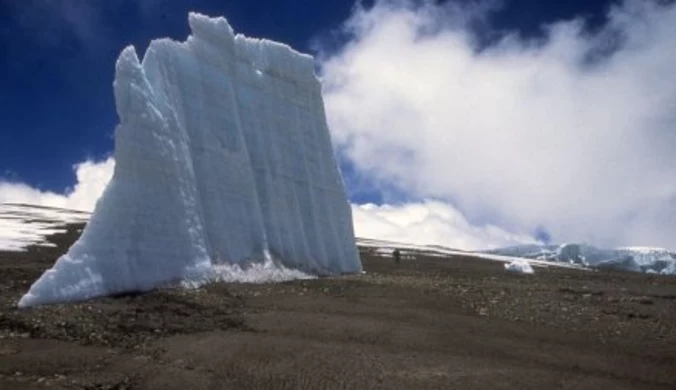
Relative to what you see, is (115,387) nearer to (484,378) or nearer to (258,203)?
(484,378)

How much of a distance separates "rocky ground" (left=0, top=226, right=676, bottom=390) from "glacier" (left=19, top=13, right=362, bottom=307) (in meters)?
1.19

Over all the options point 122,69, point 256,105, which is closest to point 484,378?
point 122,69

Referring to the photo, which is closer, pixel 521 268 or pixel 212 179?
pixel 212 179

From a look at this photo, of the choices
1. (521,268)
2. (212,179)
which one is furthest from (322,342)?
(521,268)

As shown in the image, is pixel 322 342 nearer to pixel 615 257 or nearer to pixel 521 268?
pixel 521 268

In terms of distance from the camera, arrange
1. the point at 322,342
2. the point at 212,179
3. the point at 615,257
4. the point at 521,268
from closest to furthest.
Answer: the point at 322,342 → the point at 212,179 → the point at 521,268 → the point at 615,257

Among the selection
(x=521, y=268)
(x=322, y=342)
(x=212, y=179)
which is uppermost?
(x=212, y=179)

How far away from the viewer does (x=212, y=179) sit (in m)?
23.5

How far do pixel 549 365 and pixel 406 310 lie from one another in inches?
234

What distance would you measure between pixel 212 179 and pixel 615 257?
249 feet

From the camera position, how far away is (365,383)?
12906 mm

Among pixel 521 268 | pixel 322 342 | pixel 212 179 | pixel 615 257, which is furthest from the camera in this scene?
pixel 615 257

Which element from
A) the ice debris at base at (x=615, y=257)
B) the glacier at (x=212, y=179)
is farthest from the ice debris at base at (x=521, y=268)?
the ice debris at base at (x=615, y=257)

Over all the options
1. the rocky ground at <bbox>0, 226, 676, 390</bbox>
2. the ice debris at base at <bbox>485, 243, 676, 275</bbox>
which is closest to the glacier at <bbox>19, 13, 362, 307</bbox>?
the rocky ground at <bbox>0, 226, 676, 390</bbox>
